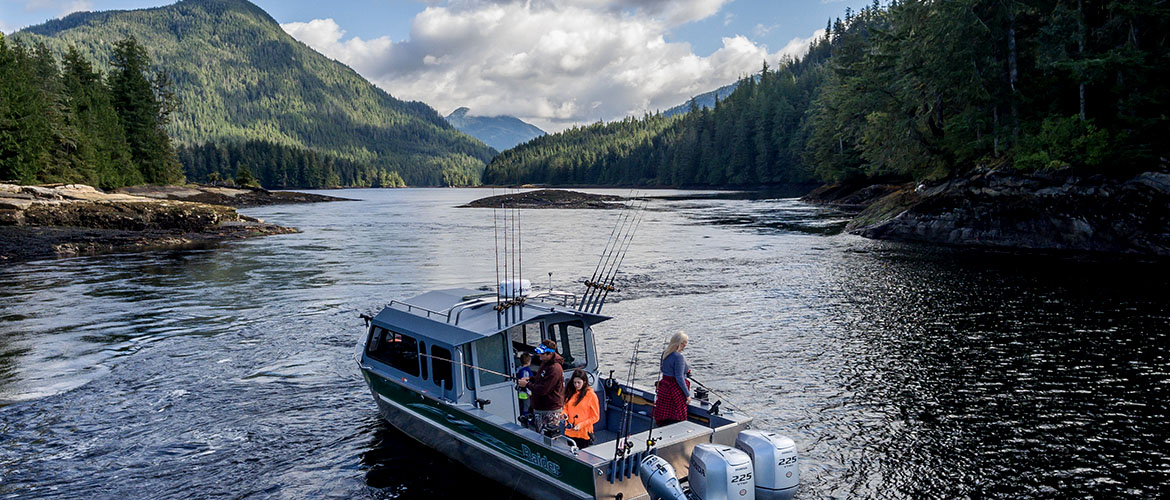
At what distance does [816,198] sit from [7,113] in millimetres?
88394

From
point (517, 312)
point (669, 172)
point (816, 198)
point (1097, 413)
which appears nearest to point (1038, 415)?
point (1097, 413)

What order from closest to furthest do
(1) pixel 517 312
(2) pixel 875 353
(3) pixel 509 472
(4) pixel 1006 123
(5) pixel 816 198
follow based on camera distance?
(3) pixel 509 472
(1) pixel 517 312
(2) pixel 875 353
(4) pixel 1006 123
(5) pixel 816 198

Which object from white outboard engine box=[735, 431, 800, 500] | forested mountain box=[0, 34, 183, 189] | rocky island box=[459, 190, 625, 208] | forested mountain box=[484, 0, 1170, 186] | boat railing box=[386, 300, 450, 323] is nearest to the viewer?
white outboard engine box=[735, 431, 800, 500]

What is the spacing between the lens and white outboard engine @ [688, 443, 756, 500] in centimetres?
927

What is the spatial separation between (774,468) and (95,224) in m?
56.4

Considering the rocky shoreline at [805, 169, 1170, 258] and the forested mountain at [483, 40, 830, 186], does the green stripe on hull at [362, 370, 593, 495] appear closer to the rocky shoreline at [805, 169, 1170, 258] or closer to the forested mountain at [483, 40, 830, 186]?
the rocky shoreline at [805, 169, 1170, 258]

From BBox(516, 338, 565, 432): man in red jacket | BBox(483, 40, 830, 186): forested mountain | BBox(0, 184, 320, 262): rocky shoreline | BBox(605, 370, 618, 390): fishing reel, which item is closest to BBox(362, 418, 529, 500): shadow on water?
BBox(516, 338, 565, 432): man in red jacket

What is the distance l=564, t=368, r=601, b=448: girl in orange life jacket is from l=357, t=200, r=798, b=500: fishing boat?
53 cm

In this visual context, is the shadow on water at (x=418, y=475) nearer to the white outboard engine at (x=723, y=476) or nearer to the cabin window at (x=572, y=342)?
the cabin window at (x=572, y=342)

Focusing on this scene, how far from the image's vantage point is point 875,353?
67.7 ft

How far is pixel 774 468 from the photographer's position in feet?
31.5

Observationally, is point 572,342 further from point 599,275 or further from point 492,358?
point 599,275

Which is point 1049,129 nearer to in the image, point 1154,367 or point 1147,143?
point 1147,143

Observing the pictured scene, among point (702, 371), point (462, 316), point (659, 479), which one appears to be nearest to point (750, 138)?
point (702, 371)
